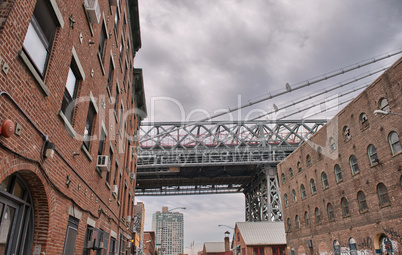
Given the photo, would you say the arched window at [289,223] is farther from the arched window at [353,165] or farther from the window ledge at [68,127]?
the window ledge at [68,127]

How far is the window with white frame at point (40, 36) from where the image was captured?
6359 millimetres

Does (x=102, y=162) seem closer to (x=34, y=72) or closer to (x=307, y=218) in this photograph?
(x=34, y=72)

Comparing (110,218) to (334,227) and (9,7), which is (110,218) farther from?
(334,227)

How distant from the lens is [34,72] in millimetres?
6109

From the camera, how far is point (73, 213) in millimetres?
9047

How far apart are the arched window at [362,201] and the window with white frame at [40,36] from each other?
21.6m

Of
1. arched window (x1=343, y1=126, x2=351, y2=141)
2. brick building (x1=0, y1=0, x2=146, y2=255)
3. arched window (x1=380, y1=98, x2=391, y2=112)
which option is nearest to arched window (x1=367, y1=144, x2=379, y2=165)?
arched window (x1=343, y1=126, x2=351, y2=141)

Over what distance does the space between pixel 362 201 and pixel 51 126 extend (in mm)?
21261

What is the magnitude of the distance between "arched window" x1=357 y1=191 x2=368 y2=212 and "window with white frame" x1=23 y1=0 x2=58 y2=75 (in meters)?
21.6

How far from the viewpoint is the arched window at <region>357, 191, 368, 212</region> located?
21.0 m

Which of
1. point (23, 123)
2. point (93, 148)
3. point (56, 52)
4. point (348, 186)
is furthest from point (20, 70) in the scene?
point (348, 186)

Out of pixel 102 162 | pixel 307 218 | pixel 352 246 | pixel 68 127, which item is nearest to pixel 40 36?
pixel 68 127

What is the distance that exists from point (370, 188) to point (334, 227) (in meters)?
5.98

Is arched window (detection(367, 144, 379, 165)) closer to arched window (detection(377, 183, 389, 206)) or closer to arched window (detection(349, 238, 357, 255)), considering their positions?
arched window (detection(377, 183, 389, 206))
